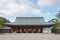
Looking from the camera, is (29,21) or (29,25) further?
(29,21)

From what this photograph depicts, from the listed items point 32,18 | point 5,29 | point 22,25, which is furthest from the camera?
point 5,29

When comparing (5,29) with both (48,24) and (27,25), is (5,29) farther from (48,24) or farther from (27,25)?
(48,24)

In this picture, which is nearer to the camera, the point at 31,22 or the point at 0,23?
the point at 31,22

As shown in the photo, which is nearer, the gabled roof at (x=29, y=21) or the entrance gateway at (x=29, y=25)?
the entrance gateway at (x=29, y=25)

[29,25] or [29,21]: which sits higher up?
[29,21]

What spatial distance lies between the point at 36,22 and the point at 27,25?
8.12 feet

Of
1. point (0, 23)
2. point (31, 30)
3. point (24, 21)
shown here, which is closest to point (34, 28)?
point (31, 30)

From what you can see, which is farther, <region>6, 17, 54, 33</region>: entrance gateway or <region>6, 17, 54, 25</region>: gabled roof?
<region>6, 17, 54, 25</region>: gabled roof

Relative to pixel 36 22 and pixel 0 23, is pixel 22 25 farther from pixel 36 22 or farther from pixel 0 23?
→ pixel 0 23

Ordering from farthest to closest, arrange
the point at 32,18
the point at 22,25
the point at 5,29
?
the point at 5,29 → the point at 32,18 → the point at 22,25

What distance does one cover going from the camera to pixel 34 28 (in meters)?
36.8

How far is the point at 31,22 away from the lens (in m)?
36.6

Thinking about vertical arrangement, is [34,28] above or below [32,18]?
below

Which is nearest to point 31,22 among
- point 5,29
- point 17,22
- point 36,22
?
point 36,22
